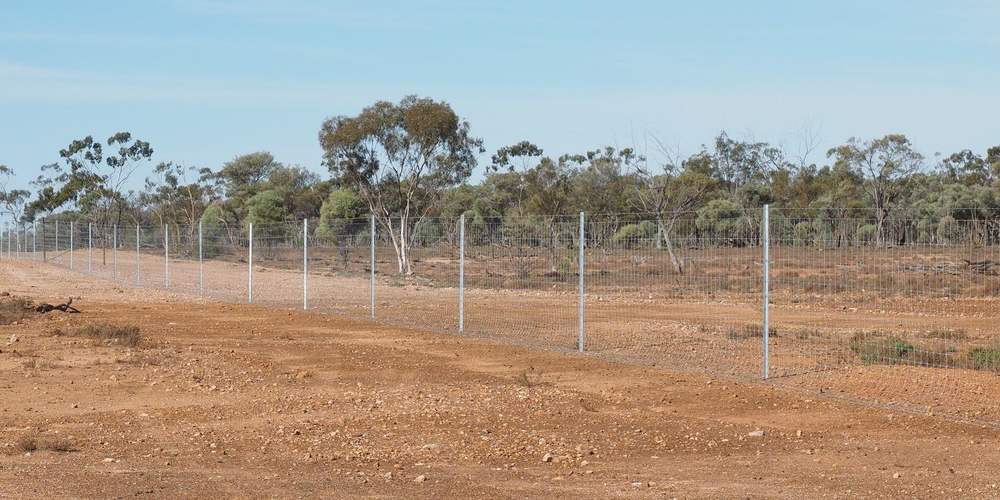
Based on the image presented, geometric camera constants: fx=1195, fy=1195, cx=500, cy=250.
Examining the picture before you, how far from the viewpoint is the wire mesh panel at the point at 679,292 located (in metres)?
17.7

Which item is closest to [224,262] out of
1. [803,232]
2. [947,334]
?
[947,334]

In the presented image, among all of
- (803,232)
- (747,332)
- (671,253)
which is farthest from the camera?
(747,332)

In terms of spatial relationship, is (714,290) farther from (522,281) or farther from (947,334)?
(947,334)

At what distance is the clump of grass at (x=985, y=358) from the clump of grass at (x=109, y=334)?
11.9 meters

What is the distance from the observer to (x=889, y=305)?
18.8 metres

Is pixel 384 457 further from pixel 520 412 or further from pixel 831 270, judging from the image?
pixel 831 270

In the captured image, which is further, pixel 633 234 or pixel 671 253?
pixel 633 234

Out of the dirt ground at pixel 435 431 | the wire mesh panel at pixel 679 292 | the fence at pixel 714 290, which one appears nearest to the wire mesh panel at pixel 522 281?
the fence at pixel 714 290

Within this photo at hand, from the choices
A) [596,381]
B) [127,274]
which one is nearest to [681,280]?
[596,381]

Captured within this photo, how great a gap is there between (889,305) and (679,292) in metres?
4.81

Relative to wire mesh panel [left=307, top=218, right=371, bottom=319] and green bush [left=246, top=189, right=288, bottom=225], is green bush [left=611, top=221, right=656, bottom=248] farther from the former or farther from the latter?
green bush [left=246, top=189, right=288, bottom=225]

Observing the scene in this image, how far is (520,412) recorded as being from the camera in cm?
1208

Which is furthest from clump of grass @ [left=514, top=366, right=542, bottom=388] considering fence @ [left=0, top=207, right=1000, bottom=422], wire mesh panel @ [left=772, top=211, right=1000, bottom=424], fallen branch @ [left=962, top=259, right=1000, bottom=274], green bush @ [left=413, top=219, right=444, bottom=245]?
green bush @ [left=413, top=219, right=444, bottom=245]

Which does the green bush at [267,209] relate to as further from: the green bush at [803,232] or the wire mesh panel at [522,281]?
the green bush at [803,232]
